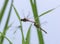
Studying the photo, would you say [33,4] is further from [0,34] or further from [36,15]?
[0,34]

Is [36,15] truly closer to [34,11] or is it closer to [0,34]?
[34,11]

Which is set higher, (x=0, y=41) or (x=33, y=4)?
(x=33, y=4)

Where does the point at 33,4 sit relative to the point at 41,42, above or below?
above

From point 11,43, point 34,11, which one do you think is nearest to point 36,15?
point 34,11

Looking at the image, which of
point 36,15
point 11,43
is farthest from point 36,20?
point 11,43

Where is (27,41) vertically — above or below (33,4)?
below

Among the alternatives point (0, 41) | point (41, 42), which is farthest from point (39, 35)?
point (0, 41)

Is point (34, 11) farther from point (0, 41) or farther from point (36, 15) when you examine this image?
point (0, 41)
